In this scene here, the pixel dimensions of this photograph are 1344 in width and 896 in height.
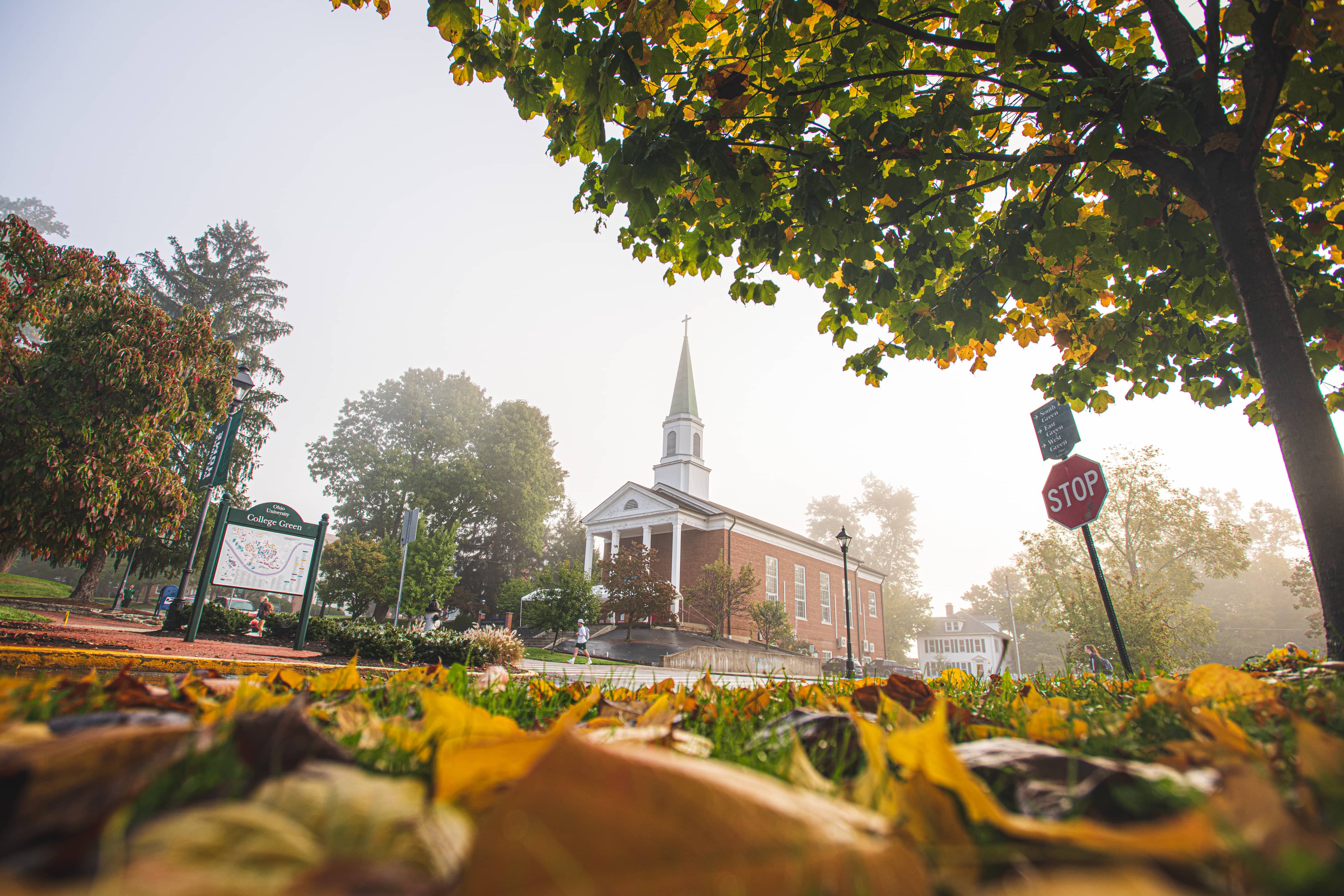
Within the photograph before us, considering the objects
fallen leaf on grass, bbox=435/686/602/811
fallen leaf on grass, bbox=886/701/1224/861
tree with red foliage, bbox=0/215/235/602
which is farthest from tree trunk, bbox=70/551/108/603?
fallen leaf on grass, bbox=886/701/1224/861

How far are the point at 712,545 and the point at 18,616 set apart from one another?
24.0 metres

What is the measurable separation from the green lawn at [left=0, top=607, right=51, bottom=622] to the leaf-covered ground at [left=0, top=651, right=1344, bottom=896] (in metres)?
14.0

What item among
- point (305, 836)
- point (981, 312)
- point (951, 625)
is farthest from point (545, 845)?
point (951, 625)

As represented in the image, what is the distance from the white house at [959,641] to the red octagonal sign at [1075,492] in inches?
2344

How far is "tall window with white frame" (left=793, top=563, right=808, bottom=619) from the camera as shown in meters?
33.8

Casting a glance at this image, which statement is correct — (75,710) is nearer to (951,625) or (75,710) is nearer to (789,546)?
(789,546)

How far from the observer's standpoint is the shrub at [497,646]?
32.3 feet

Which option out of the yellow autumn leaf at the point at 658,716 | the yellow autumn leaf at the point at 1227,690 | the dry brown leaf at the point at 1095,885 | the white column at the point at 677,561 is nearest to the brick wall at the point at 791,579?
the white column at the point at 677,561

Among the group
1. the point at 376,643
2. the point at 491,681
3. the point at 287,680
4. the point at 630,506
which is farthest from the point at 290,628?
the point at 630,506

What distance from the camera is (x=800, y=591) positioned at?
113 ft

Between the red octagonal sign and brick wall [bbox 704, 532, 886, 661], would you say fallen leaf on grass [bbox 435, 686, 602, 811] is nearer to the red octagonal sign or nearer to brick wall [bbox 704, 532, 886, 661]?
the red octagonal sign

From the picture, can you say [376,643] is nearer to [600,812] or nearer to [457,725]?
[457,725]

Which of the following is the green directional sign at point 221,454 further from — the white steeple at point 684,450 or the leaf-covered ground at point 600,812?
the white steeple at point 684,450

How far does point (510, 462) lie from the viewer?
4156cm
